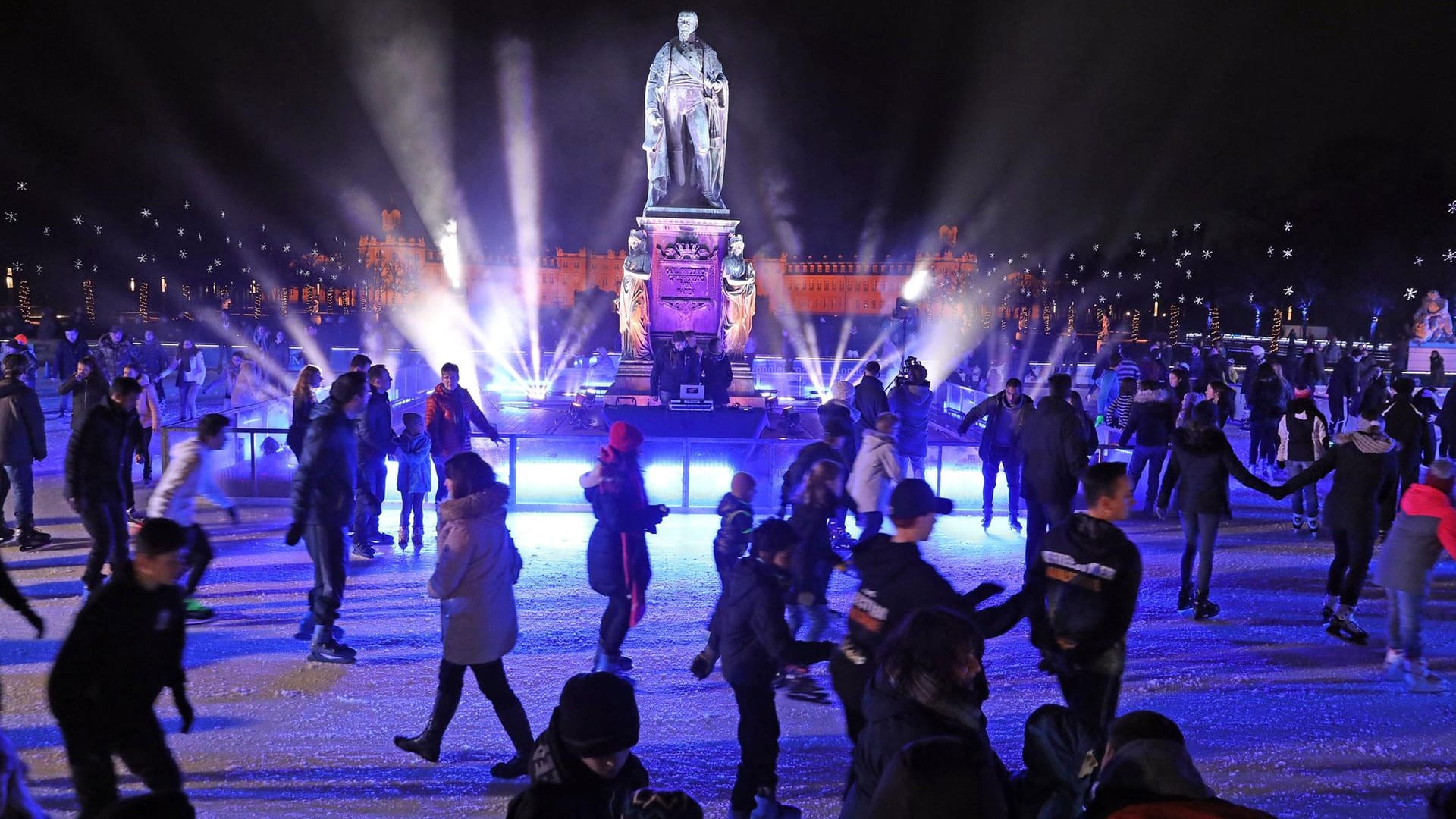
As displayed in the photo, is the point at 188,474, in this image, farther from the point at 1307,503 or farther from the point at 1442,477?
the point at 1307,503

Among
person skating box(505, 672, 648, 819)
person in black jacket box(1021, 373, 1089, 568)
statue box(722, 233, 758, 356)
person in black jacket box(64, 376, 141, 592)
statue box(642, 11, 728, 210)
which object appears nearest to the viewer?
person skating box(505, 672, 648, 819)

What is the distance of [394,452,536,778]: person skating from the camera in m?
4.45

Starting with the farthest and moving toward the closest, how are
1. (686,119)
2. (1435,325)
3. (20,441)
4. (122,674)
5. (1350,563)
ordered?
1. (1435,325)
2. (686,119)
3. (20,441)
4. (1350,563)
5. (122,674)

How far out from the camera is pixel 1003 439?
9703mm

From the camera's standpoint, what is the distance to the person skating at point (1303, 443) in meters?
9.02

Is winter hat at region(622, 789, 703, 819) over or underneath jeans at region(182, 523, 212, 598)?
over

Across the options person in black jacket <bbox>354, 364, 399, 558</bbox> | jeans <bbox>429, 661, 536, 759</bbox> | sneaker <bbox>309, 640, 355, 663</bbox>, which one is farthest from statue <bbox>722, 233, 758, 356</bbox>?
jeans <bbox>429, 661, 536, 759</bbox>

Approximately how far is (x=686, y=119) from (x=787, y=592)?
614 inches

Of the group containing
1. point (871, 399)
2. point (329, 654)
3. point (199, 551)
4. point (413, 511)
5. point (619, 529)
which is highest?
point (871, 399)

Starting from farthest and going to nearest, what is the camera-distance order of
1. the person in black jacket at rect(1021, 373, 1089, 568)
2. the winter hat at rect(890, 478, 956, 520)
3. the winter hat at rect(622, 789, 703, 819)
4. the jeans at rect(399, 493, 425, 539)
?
the jeans at rect(399, 493, 425, 539), the person in black jacket at rect(1021, 373, 1089, 568), the winter hat at rect(890, 478, 956, 520), the winter hat at rect(622, 789, 703, 819)

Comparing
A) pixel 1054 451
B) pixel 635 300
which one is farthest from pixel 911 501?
pixel 635 300

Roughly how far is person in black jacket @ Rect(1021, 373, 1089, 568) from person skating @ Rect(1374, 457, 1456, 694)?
6.18ft

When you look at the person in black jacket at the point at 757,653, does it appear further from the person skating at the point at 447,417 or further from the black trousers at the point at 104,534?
the person skating at the point at 447,417

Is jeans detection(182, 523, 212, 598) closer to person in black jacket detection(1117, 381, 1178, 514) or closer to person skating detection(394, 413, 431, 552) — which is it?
person skating detection(394, 413, 431, 552)
